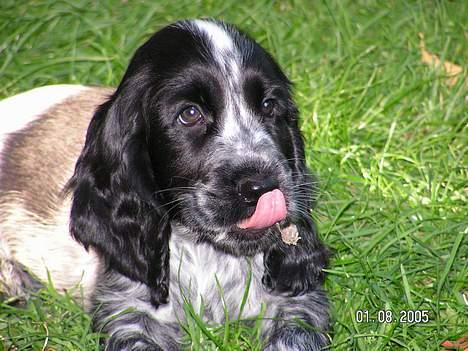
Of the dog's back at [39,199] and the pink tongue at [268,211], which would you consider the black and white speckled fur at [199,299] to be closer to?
the dog's back at [39,199]

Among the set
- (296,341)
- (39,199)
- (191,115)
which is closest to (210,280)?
(296,341)

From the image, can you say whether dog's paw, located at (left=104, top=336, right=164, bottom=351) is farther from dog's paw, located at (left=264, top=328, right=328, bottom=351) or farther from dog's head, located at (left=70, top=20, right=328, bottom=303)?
dog's paw, located at (left=264, top=328, right=328, bottom=351)

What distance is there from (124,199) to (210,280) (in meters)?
0.59

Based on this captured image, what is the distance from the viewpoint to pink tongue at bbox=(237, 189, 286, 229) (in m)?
4.09

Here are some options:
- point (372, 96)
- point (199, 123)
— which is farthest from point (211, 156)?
point (372, 96)

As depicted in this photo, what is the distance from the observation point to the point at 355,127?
251 inches

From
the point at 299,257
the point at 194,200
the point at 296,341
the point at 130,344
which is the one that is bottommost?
the point at 130,344

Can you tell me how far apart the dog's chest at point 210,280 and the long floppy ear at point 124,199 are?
0.10 m

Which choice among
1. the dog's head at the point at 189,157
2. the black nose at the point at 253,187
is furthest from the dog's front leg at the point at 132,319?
the black nose at the point at 253,187

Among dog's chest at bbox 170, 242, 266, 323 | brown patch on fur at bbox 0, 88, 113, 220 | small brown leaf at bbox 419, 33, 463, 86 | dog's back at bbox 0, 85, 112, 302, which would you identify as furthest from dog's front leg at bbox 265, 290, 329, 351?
small brown leaf at bbox 419, 33, 463, 86

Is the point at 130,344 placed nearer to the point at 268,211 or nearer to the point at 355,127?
the point at 268,211

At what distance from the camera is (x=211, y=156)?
4.28 m

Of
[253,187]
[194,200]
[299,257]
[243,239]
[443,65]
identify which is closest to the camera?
[253,187]

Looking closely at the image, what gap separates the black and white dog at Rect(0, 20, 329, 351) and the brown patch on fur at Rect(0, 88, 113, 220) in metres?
0.22
